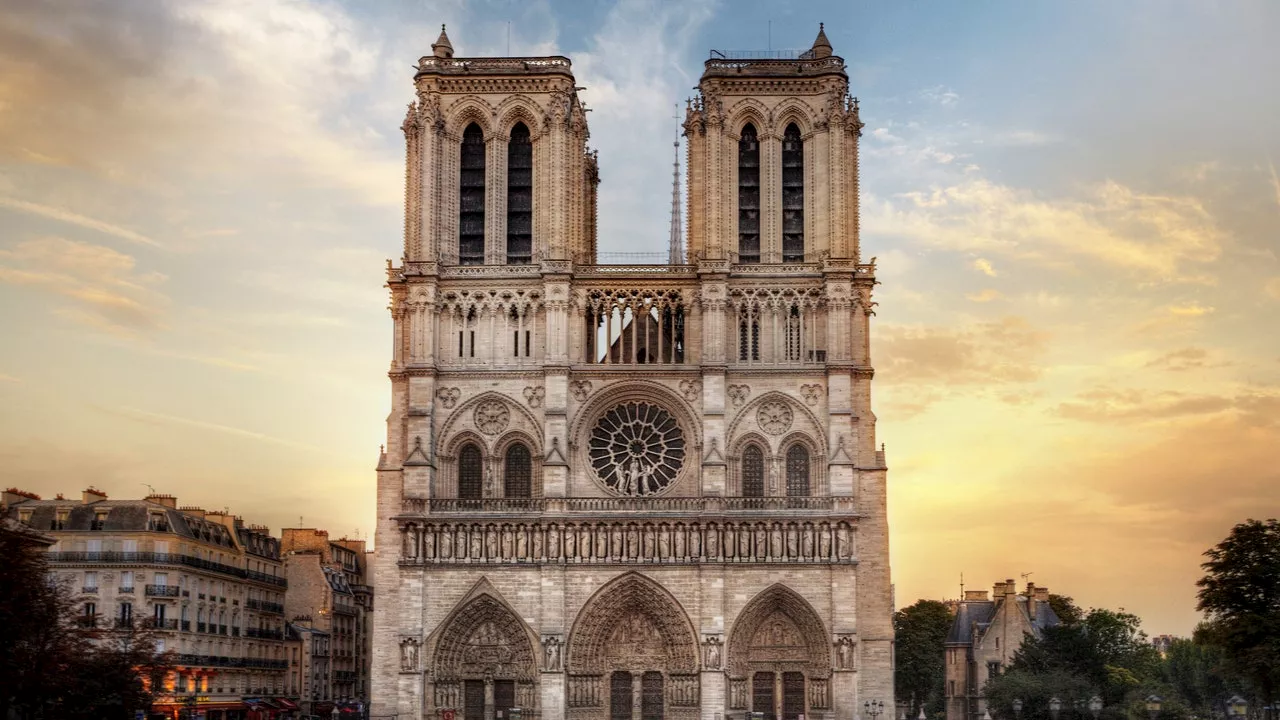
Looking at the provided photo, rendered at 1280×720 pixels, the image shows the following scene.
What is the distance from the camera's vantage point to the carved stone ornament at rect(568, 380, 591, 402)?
6238 centimetres

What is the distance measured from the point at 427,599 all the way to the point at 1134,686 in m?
33.3

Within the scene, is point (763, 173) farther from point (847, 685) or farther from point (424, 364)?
point (847, 685)

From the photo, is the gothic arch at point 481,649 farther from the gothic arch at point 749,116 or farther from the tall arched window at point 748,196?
the gothic arch at point 749,116

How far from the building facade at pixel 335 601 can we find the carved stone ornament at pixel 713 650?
21.1 metres

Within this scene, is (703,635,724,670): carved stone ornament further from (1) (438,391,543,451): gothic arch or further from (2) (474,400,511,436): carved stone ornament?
(2) (474,400,511,436): carved stone ornament

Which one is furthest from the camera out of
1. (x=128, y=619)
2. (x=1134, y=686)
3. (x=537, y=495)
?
(x=1134, y=686)

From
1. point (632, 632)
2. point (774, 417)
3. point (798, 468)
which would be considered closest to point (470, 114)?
point (774, 417)

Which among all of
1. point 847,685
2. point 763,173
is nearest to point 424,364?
point 763,173

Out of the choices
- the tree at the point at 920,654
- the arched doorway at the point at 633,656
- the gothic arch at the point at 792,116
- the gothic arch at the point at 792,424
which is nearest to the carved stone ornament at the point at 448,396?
the arched doorway at the point at 633,656

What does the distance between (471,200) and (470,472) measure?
35.0 feet

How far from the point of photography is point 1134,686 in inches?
2933

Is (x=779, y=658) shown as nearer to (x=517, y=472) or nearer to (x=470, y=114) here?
(x=517, y=472)

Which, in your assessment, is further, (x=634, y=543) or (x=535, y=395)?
(x=535, y=395)

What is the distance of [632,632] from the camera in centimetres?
6100
